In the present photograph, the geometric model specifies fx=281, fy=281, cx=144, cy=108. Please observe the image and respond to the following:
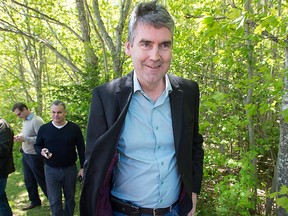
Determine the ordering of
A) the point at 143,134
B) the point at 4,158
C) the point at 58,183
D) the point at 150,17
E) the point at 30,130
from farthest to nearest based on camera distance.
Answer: the point at 30,130, the point at 58,183, the point at 4,158, the point at 143,134, the point at 150,17

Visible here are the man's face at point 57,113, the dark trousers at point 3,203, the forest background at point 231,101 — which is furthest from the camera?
the man's face at point 57,113

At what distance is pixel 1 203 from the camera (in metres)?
4.49

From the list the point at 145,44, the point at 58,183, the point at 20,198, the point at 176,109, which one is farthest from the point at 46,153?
the point at 145,44

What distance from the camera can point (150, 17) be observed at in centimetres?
178

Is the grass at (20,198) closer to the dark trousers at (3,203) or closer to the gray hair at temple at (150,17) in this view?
the dark trousers at (3,203)

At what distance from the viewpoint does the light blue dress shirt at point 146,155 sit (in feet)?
6.35

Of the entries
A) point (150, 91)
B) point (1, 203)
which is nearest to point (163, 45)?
point (150, 91)

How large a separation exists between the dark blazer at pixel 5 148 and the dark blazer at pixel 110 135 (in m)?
2.87

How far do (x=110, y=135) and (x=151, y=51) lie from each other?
23.7 inches

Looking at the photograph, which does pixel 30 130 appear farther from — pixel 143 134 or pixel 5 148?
pixel 143 134

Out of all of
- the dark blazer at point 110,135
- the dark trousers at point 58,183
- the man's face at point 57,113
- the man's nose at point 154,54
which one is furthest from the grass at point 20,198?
the man's nose at point 154,54

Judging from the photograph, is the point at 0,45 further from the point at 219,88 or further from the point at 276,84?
the point at 276,84

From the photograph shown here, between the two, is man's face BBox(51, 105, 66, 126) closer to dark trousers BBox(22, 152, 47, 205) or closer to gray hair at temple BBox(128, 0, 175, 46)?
dark trousers BBox(22, 152, 47, 205)

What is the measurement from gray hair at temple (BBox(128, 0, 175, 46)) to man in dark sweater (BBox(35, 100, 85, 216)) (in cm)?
305
